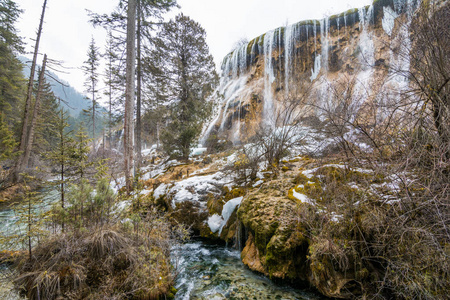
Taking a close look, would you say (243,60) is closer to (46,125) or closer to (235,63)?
(235,63)

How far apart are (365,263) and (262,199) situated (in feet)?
6.91

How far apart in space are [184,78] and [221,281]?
11.2 meters

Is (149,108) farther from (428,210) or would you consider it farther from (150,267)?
(428,210)

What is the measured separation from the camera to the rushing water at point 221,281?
3232mm

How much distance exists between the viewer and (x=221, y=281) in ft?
12.1

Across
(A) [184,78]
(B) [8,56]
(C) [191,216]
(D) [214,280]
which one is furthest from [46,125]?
(D) [214,280]

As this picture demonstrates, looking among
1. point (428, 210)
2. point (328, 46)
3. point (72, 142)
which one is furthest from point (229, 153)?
point (328, 46)

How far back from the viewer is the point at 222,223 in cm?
557

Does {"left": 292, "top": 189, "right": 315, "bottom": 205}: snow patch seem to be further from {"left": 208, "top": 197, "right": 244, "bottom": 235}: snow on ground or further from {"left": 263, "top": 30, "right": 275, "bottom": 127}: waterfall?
{"left": 263, "top": 30, "right": 275, "bottom": 127}: waterfall

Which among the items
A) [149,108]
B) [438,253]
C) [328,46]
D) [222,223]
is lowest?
[222,223]

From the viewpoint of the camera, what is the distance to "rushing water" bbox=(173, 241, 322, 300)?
127 inches

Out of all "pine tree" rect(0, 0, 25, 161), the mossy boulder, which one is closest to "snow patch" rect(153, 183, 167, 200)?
the mossy boulder

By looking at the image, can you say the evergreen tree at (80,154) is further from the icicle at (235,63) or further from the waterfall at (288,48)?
the icicle at (235,63)

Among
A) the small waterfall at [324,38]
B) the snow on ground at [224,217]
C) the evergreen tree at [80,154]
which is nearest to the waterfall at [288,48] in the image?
the small waterfall at [324,38]
